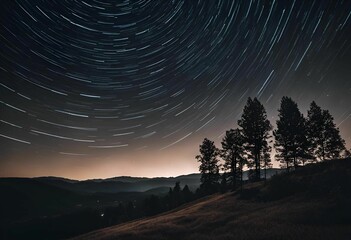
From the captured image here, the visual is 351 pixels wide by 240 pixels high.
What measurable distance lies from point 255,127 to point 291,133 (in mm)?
5166

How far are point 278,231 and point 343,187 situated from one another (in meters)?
9.46

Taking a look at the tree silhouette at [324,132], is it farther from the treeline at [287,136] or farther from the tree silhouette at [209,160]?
the tree silhouette at [209,160]

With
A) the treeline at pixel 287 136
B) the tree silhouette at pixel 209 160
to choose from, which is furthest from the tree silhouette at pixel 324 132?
the tree silhouette at pixel 209 160

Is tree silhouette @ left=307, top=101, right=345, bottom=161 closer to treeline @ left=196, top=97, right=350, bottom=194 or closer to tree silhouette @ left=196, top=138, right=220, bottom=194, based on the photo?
treeline @ left=196, top=97, right=350, bottom=194

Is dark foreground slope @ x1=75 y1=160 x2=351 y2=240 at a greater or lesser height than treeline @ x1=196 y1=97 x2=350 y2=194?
lesser

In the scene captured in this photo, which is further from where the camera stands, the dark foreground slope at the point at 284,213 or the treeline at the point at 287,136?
the treeline at the point at 287,136

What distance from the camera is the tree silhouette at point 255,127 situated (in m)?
39.0

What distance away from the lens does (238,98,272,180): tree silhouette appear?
39.0 meters

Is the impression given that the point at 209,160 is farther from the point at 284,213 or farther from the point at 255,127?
the point at 284,213

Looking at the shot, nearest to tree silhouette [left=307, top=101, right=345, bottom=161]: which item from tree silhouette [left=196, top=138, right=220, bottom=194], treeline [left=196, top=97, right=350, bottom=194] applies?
treeline [left=196, top=97, right=350, bottom=194]

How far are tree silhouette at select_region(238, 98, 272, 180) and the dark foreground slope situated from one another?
25.8ft

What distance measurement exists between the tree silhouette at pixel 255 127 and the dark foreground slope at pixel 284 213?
7.88m

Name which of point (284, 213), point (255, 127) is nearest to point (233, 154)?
point (255, 127)

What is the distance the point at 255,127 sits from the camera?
39.0 meters
